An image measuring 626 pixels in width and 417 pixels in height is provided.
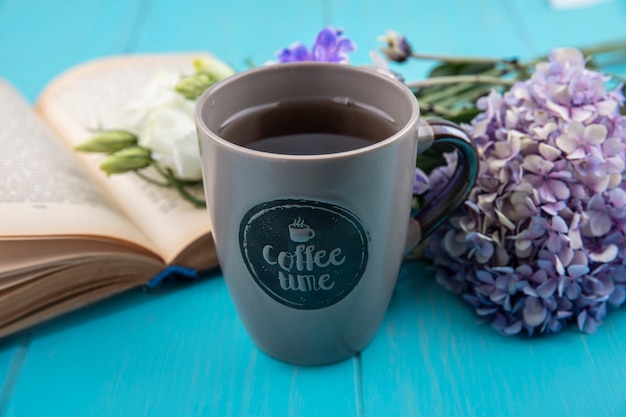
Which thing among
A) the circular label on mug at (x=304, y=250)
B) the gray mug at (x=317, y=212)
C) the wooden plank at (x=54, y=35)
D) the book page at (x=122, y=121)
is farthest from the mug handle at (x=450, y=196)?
the wooden plank at (x=54, y=35)

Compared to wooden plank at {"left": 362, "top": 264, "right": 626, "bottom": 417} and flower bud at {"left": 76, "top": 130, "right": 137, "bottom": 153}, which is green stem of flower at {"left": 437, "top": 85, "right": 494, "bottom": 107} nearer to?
wooden plank at {"left": 362, "top": 264, "right": 626, "bottom": 417}

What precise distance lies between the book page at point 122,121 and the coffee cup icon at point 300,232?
21cm

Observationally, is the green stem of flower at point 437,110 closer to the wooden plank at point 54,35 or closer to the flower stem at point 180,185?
the flower stem at point 180,185

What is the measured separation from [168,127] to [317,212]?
0.29 m

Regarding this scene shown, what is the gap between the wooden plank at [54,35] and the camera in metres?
1.17

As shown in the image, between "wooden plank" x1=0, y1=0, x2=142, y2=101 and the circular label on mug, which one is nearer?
the circular label on mug

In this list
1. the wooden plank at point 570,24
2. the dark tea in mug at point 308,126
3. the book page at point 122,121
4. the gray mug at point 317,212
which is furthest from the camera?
the wooden plank at point 570,24

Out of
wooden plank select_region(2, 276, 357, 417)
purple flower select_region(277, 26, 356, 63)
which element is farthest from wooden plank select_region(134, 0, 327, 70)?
wooden plank select_region(2, 276, 357, 417)

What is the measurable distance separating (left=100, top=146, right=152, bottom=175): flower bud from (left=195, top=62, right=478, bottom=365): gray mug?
198 mm

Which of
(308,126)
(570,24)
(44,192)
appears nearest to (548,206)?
(308,126)

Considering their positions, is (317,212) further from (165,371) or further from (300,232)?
(165,371)

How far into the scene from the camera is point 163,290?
29.6 inches

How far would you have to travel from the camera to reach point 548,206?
0.62 metres

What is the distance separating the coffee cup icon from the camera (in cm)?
53
